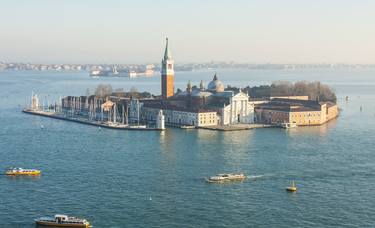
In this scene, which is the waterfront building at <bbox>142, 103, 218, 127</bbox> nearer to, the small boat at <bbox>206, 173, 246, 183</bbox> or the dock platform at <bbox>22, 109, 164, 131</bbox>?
the dock platform at <bbox>22, 109, 164, 131</bbox>

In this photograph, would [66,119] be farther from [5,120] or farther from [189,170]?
[189,170]

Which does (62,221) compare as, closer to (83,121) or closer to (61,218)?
(61,218)

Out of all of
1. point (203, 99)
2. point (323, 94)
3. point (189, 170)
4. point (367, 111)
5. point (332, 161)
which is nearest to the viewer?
point (189, 170)

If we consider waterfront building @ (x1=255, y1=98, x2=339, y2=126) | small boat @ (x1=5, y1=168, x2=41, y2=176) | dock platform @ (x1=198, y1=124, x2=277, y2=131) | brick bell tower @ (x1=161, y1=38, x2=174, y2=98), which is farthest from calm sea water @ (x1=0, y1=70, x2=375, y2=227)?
brick bell tower @ (x1=161, y1=38, x2=174, y2=98)

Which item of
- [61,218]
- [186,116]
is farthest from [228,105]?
[61,218]

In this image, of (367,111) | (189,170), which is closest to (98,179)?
(189,170)

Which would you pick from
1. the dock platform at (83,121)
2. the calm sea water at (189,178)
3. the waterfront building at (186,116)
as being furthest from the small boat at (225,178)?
the waterfront building at (186,116)

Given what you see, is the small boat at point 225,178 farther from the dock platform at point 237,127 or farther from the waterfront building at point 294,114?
the waterfront building at point 294,114
